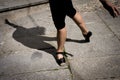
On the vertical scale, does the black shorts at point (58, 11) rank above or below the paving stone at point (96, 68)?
above

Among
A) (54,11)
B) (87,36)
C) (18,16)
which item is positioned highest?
(54,11)

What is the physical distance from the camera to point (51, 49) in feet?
14.2

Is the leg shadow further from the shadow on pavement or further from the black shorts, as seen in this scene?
the black shorts

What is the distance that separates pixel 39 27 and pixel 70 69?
2.09 m

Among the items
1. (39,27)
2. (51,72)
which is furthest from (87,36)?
(39,27)

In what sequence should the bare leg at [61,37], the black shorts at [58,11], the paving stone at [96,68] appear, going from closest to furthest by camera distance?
1. the paving stone at [96,68]
2. the black shorts at [58,11]
3. the bare leg at [61,37]

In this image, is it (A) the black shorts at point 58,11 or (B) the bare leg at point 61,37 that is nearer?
(A) the black shorts at point 58,11

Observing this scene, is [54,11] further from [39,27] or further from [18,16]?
[18,16]

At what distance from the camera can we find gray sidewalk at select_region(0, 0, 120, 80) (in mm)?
3549

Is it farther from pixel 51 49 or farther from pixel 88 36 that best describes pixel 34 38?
pixel 88 36

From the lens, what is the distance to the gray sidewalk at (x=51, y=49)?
140 inches

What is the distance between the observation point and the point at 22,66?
12.8ft

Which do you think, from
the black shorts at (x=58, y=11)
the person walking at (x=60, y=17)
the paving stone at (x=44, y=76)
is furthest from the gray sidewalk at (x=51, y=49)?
the black shorts at (x=58, y=11)

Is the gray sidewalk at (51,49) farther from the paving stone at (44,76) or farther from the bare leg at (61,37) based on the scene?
the bare leg at (61,37)
